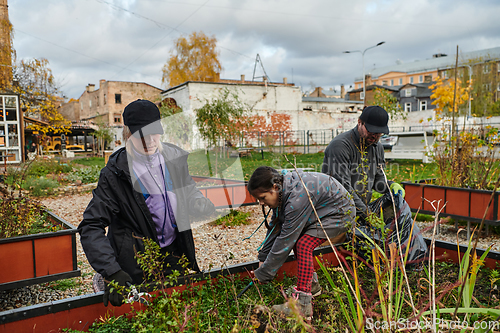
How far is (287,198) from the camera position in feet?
7.63

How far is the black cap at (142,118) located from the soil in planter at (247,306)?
0.90 meters

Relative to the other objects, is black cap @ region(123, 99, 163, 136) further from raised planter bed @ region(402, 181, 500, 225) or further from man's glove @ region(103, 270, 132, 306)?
raised planter bed @ region(402, 181, 500, 225)

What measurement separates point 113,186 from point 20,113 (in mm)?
13086

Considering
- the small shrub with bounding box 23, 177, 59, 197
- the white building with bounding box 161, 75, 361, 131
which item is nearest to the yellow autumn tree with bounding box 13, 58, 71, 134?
the small shrub with bounding box 23, 177, 59, 197

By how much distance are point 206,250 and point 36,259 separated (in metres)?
2.17

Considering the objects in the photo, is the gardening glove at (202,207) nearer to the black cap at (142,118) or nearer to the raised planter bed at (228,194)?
the black cap at (142,118)

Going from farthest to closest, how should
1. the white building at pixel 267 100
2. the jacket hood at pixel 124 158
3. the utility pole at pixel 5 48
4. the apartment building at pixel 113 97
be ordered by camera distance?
the apartment building at pixel 113 97, the white building at pixel 267 100, the utility pole at pixel 5 48, the jacket hood at pixel 124 158

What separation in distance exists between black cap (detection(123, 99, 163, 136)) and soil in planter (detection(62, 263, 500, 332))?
0.90 metres

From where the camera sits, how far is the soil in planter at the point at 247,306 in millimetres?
1695

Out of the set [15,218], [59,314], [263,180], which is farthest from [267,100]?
[59,314]

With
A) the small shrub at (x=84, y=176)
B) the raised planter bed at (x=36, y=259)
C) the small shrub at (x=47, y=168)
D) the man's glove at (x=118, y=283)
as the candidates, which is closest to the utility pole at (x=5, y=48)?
the small shrub at (x=47, y=168)

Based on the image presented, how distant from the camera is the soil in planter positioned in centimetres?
170

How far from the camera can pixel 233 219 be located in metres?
5.78

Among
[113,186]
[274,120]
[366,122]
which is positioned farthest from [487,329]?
[274,120]
